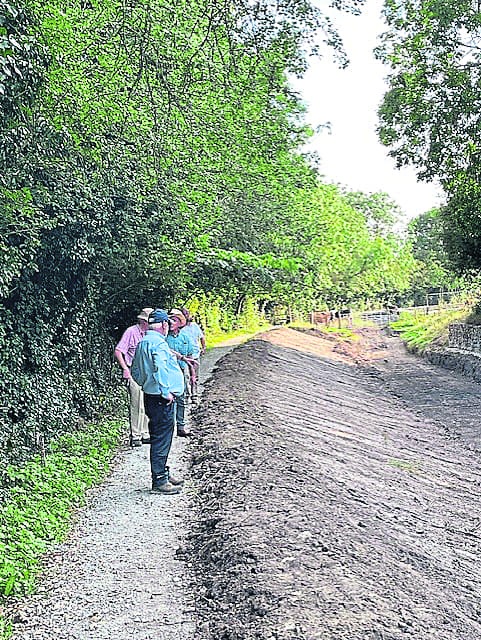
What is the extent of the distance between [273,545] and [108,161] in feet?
26.8

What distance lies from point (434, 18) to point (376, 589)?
802 inches

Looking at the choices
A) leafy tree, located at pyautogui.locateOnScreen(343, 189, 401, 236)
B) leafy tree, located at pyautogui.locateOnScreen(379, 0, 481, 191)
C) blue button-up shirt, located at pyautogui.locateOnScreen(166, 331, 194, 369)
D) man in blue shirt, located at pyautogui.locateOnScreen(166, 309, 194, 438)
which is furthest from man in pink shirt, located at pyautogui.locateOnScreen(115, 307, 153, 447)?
leafy tree, located at pyautogui.locateOnScreen(343, 189, 401, 236)

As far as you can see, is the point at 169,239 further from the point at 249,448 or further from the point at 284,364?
the point at 284,364

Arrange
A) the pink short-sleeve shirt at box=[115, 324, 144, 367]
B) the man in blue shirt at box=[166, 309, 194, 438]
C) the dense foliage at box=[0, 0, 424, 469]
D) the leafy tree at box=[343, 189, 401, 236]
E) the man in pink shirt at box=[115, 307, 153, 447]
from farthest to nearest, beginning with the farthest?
the leafy tree at box=[343, 189, 401, 236] < the man in blue shirt at box=[166, 309, 194, 438] < the pink short-sleeve shirt at box=[115, 324, 144, 367] < the man in pink shirt at box=[115, 307, 153, 447] < the dense foliage at box=[0, 0, 424, 469]

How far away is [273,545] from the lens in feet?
21.1

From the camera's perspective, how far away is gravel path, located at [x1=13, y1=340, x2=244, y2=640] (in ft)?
18.4

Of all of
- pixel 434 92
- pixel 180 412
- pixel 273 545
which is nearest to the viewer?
pixel 273 545

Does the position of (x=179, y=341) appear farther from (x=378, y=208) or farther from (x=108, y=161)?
(x=378, y=208)

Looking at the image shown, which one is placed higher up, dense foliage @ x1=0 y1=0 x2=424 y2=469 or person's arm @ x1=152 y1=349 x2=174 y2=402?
dense foliage @ x1=0 y1=0 x2=424 y2=469

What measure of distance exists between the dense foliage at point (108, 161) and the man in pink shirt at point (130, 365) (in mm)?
1028

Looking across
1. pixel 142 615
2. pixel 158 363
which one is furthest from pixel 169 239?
pixel 142 615

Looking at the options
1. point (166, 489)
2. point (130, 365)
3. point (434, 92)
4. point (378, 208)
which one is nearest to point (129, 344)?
point (130, 365)

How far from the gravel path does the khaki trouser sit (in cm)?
235

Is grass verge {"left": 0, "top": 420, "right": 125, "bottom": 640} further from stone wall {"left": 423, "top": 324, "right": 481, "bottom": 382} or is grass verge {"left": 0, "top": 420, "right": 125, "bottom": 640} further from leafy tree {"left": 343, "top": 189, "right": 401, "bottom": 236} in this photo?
leafy tree {"left": 343, "top": 189, "right": 401, "bottom": 236}
